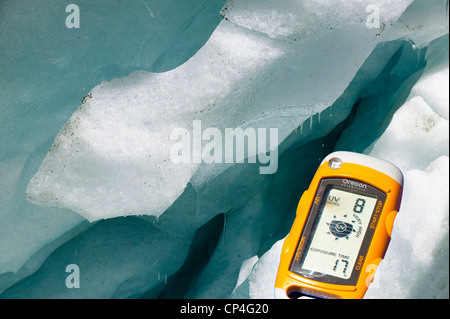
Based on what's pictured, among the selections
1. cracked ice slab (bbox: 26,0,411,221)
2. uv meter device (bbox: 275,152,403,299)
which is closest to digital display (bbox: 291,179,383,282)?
uv meter device (bbox: 275,152,403,299)

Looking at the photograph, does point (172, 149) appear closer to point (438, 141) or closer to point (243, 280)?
point (243, 280)

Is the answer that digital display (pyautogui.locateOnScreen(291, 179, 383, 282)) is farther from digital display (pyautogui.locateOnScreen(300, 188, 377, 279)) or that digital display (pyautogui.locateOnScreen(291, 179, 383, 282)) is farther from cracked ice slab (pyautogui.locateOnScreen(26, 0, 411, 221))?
cracked ice slab (pyautogui.locateOnScreen(26, 0, 411, 221))

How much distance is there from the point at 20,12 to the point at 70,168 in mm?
259

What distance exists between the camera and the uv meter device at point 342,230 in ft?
2.43

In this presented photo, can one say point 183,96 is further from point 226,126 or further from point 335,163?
point 335,163

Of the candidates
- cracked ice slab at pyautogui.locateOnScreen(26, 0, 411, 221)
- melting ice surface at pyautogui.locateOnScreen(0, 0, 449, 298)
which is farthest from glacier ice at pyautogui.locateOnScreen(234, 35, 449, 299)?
cracked ice slab at pyautogui.locateOnScreen(26, 0, 411, 221)

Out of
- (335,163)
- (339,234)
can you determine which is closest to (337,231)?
(339,234)

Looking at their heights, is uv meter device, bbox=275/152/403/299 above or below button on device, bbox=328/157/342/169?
below

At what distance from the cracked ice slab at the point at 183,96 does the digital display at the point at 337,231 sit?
0.51 ft

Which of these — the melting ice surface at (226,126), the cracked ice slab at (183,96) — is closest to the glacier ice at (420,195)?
the melting ice surface at (226,126)

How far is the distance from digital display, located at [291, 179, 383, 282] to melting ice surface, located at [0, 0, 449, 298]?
2.2 inches

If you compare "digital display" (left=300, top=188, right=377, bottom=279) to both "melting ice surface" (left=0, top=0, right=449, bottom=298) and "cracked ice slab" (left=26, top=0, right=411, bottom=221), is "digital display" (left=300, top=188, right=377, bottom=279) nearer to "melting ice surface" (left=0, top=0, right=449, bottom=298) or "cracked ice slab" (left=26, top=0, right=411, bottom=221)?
"melting ice surface" (left=0, top=0, right=449, bottom=298)

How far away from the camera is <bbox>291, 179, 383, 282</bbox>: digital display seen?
2.45 feet
